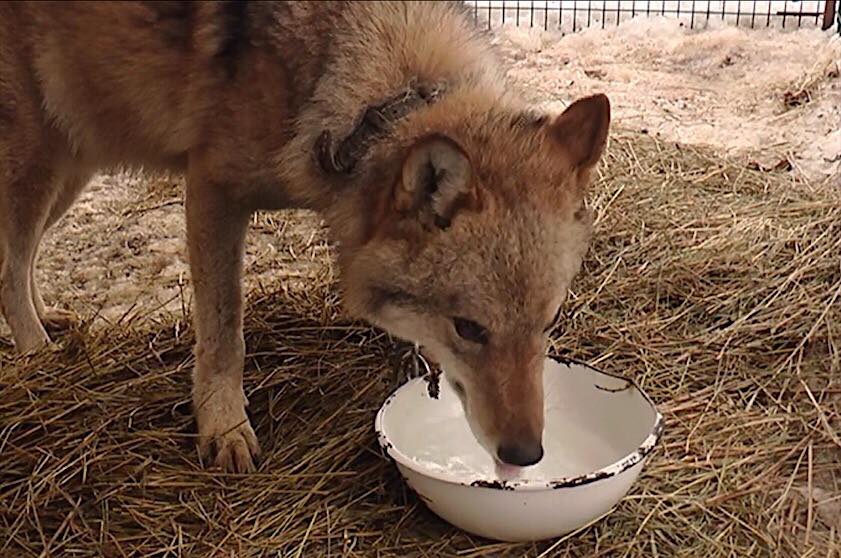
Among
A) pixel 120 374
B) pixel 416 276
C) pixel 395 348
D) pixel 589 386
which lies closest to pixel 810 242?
pixel 589 386

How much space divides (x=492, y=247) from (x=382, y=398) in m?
1.07

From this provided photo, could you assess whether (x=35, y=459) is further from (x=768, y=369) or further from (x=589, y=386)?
(x=768, y=369)

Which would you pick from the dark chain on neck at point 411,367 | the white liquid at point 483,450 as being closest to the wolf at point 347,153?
the dark chain on neck at point 411,367

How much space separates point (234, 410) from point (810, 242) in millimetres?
2357

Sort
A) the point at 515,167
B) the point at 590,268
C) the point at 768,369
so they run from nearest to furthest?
the point at 515,167 < the point at 768,369 < the point at 590,268

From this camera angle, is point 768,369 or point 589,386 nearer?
point 589,386

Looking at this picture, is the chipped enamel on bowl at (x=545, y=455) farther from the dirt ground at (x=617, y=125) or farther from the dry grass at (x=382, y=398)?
the dirt ground at (x=617, y=125)

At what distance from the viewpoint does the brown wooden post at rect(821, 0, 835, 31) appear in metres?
7.01

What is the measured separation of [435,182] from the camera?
8.45 ft

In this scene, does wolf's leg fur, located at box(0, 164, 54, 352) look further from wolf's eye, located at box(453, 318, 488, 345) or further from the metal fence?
the metal fence

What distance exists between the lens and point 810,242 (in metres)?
4.24

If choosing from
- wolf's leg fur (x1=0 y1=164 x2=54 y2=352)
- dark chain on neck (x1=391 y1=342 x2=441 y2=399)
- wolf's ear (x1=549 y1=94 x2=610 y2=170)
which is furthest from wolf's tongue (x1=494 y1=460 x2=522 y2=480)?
wolf's leg fur (x1=0 y1=164 x2=54 y2=352)

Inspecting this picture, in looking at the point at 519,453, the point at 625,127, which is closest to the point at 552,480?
the point at 519,453

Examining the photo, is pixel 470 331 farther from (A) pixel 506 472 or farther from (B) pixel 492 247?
(A) pixel 506 472
